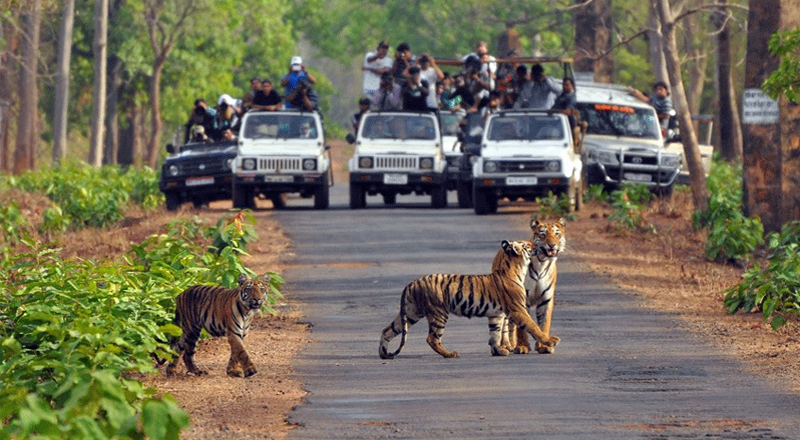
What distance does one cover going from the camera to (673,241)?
24.3 metres

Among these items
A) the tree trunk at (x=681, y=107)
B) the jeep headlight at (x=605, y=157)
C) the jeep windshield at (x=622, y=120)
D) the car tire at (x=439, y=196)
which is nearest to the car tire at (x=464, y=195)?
the car tire at (x=439, y=196)

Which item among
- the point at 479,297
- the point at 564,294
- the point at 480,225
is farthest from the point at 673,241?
the point at 479,297

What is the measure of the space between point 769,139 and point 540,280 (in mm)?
8978

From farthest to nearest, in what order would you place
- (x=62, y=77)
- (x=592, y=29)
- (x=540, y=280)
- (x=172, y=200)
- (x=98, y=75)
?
(x=62, y=77)
(x=98, y=75)
(x=592, y=29)
(x=172, y=200)
(x=540, y=280)

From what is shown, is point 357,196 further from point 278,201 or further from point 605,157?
point 605,157

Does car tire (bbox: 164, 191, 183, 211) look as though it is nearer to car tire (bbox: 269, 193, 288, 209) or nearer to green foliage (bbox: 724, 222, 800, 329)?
car tire (bbox: 269, 193, 288, 209)

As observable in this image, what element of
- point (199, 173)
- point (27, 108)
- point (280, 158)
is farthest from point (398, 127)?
point (27, 108)

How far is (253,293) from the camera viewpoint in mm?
12055

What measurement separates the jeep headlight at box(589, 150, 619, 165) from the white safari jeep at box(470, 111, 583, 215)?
2.06m

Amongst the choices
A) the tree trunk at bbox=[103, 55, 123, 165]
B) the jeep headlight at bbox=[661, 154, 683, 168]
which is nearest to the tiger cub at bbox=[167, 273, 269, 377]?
the jeep headlight at bbox=[661, 154, 683, 168]

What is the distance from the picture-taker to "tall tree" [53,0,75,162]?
46094 mm

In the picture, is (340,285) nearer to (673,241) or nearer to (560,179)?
(673,241)

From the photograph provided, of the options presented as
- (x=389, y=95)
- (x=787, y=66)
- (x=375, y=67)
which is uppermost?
(x=375, y=67)

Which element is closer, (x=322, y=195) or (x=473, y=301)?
(x=473, y=301)
